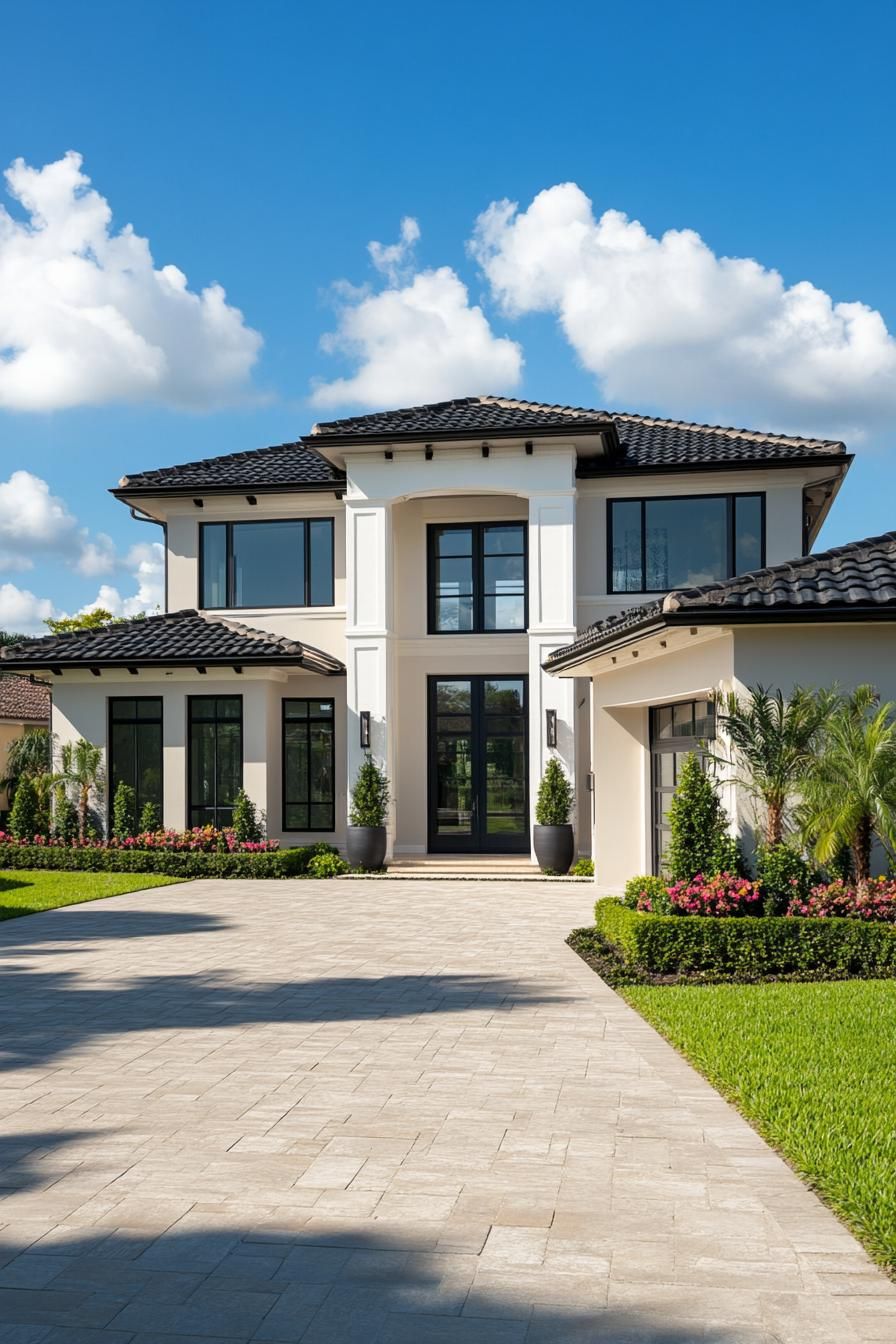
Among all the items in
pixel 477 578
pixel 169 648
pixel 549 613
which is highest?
pixel 477 578

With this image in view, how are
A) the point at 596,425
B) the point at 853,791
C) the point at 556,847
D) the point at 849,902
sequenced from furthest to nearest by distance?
the point at 596,425, the point at 556,847, the point at 849,902, the point at 853,791

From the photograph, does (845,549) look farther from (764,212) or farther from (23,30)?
(23,30)

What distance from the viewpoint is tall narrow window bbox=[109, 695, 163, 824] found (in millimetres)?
22125

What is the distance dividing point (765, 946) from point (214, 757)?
13368 mm

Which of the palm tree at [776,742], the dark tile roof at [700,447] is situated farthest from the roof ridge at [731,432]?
the palm tree at [776,742]

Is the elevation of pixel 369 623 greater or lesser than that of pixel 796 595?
greater

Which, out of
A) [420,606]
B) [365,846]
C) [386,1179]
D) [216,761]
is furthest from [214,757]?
[386,1179]

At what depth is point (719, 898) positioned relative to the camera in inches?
453

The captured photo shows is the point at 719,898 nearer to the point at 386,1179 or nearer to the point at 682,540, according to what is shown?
the point at 386,1179

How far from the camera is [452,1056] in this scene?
7801 mm

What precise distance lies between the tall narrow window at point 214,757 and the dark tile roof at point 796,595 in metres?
10.3

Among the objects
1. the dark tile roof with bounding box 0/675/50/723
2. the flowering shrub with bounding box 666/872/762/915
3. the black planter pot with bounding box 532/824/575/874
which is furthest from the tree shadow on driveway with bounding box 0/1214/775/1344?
the dark tile roof with bounding box 0/675/50/723

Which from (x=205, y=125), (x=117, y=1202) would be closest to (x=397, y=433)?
(x=205, y=125)

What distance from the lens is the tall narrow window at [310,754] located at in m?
22.8
